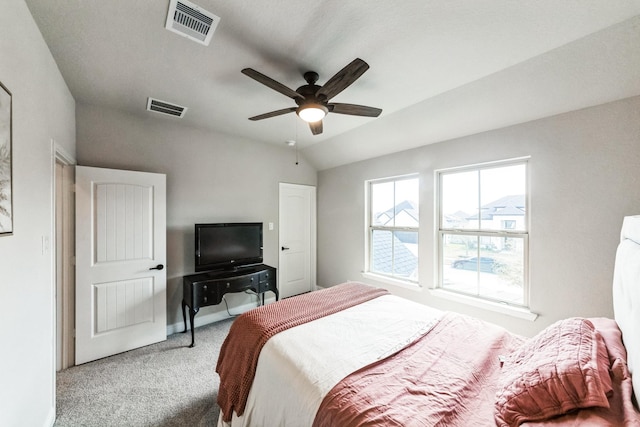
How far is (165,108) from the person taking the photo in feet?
8.82

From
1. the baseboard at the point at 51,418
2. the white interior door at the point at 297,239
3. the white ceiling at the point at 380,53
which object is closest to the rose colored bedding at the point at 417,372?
the baseboard at the point at 51,418

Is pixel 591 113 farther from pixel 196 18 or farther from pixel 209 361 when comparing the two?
pixel 209 361

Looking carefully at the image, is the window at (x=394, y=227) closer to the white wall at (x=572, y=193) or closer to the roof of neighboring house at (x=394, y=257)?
the roof of neighboring house at (x=394, y=257)

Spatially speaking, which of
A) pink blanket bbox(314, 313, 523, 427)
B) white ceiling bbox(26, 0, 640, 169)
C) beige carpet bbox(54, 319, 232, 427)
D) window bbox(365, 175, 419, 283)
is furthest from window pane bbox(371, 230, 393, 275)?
beige carpet bbox(54, 319, 232, 427)

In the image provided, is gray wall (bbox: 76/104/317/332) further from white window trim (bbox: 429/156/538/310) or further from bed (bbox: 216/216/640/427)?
white window trim (bbox: 429/156/538/310)

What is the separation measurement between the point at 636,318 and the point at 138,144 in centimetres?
404

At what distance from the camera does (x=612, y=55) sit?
5.45ft

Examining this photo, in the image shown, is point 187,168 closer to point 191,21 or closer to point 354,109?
point 191,21

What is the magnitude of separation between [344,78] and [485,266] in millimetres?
2528

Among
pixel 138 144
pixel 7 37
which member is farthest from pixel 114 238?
pixel 7 37

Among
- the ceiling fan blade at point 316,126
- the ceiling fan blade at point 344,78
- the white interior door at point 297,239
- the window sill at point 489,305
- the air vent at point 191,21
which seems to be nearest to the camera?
the air vent at point 191,21

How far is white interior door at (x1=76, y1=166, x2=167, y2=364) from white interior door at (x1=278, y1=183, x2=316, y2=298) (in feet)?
5.83

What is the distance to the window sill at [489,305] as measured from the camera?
2395 millimetres

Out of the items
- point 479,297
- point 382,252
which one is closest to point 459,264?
point 479,297
